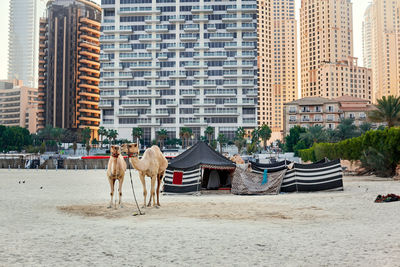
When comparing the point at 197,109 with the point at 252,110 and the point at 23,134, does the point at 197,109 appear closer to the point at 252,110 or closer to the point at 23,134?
the point at 252,110

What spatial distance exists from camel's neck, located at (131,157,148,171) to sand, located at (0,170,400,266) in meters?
1.62

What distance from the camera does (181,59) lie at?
13088cm

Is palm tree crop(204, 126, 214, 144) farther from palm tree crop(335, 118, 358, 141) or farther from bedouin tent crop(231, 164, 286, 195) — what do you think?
bedouin tent crop(231, 164, 286, 195)

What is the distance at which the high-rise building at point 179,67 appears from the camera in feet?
420

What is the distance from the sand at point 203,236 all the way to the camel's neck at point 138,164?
1.62 metres

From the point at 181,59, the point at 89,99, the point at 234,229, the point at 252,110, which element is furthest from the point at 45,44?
the point at 234,229

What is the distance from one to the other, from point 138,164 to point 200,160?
7.97m

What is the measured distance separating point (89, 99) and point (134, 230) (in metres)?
163

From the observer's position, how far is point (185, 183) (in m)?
22.1

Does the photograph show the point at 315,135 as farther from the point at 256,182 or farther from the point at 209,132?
the point at 256,182

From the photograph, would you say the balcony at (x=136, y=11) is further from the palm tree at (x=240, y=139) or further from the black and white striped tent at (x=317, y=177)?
the black and white striped tent at (x=317, y=177)

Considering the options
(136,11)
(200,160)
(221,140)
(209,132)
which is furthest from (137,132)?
(200,160)

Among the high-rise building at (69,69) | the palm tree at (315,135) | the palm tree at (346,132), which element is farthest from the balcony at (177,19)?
the palm tree at (346,132)

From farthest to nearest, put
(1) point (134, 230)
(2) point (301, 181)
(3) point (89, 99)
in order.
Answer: (3) point (89, 99), (2) point (301, 181), (1) point (134, 230)
